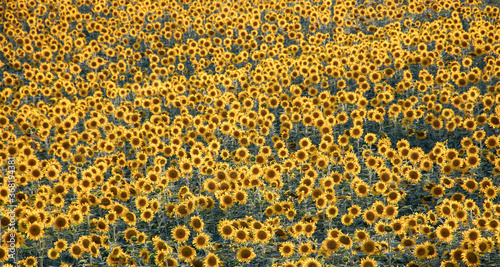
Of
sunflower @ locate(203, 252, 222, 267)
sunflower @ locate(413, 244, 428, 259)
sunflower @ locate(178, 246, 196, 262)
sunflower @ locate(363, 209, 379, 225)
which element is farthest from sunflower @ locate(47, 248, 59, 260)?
sunflower @ locate(413, 244, 428, 259)

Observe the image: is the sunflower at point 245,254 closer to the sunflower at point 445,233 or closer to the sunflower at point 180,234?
the sunflower at point 180,234

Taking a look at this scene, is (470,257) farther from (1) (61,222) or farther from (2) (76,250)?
(1) (61,222)

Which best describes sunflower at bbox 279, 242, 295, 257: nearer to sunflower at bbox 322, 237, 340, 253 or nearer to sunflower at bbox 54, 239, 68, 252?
sunflower at bbox 322, 237, 340, 253

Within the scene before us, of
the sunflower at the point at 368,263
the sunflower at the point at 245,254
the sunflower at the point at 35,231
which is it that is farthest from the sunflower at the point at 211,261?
the sunflower at the point at 35,231

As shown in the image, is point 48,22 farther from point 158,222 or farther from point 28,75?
point 158,222

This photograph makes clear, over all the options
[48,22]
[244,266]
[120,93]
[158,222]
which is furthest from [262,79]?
[48,22]

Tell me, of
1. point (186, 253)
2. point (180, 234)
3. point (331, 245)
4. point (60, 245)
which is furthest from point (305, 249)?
point (60, 245)
